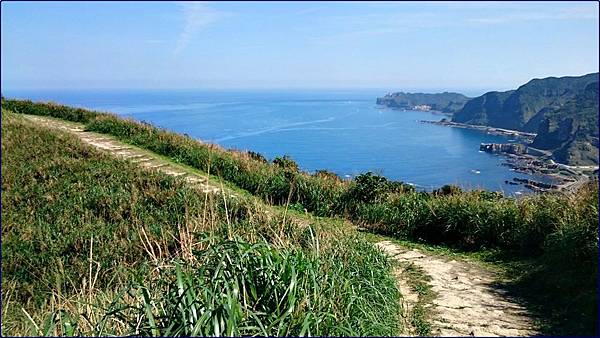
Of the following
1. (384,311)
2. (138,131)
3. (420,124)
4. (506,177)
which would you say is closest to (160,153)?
(138,131)

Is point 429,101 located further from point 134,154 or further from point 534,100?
point 134,154

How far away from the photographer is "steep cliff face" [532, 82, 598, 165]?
9758 millimetres

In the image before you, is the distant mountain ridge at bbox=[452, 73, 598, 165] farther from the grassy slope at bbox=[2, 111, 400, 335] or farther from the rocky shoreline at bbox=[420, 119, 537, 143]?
the grassy slope at bbox=[2, 111, 400, 335]

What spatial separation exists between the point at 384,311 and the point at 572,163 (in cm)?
738

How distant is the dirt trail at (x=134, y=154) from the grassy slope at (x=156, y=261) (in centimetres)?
55

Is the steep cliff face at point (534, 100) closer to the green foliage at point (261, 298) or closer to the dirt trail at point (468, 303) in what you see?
the dirt trail at point (468, 303)

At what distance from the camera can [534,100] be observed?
14008 millimetres

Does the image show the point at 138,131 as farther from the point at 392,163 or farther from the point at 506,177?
the point at 506,177

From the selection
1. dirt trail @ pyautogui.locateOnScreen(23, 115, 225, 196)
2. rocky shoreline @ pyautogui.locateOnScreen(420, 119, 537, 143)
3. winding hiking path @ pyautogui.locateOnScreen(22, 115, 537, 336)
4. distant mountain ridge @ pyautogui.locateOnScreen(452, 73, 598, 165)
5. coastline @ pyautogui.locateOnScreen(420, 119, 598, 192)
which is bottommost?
winding hiking path @ pyautogui.locateOnScreen(22, 115, 537, 336)

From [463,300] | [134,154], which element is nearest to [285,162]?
[134,154]

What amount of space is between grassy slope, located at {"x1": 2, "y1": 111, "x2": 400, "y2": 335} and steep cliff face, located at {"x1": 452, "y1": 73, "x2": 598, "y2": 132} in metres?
8.59

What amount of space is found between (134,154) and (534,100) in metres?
10.4

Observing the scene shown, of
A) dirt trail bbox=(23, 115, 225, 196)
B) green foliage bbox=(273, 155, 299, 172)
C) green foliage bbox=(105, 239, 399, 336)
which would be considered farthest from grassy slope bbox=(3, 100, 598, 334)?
green foliage bbox=(105, 239, 399, 336)

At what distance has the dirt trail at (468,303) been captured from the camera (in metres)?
3.90
